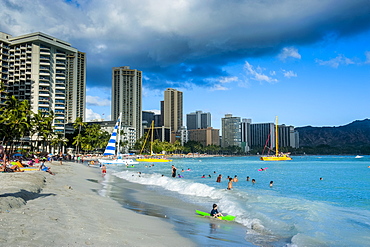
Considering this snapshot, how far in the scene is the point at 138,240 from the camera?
895 centimetres

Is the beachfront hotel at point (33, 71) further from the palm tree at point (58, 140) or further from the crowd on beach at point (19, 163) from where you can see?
the crowd on beach at point (19, 163)

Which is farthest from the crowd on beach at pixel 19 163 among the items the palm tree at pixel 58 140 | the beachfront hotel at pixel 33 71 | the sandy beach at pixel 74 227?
the beachfront hotel at pixel 33 71

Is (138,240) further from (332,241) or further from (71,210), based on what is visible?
(332,241)

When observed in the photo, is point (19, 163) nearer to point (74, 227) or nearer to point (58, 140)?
point (74, 227)

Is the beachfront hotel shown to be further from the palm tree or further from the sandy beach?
the sandy beach

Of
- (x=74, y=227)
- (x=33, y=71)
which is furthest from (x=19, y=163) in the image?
(x=33, y=71)

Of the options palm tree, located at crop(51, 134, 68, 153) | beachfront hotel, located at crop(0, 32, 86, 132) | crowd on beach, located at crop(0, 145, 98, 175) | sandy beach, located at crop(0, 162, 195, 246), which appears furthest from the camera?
beachfront hotel, located at crop(0, 32, 86, 132)

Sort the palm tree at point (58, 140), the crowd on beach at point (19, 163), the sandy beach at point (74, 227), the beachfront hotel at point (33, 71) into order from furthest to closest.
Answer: the beachfront hotel at point (33, 71)
the palm tree at point (58, 140)
the crowd on beach at point (19, 163)
the sandy beach at point (74, 227)

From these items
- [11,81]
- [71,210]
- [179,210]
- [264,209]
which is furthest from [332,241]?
[11,81]

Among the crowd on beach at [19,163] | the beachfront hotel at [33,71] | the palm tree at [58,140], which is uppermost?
the beachfront hotel at [33,71]

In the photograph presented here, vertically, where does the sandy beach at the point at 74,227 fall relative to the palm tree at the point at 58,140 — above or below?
below

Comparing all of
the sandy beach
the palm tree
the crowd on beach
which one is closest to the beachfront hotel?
the palm tree

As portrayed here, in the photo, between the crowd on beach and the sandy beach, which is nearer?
the sandy beach

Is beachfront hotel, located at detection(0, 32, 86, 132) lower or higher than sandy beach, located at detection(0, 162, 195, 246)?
higher
